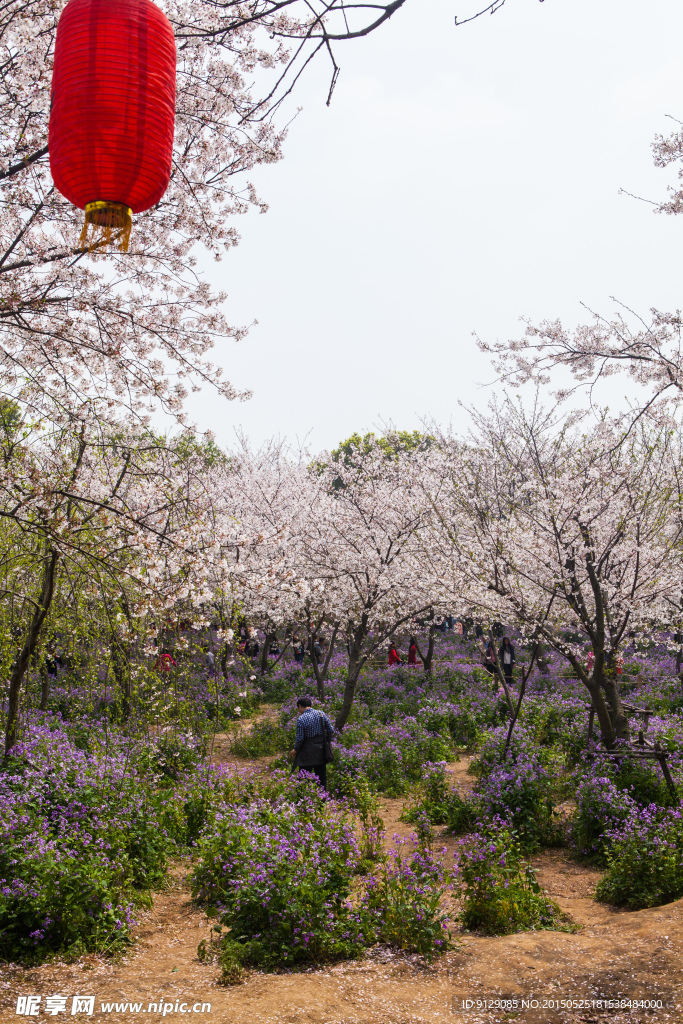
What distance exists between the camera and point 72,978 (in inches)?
163

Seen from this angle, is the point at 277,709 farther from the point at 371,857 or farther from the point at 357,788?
the point at 371,857

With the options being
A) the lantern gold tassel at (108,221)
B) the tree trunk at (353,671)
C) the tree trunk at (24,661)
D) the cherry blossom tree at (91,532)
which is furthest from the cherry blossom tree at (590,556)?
the lantern gold tassel at (108,221)

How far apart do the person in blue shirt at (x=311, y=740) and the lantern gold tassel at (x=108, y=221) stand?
6.59 meters

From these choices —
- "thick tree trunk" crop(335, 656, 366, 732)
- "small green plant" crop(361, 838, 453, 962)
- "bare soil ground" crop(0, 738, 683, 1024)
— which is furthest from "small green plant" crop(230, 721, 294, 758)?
"small green plant" crop(361, 838, 453, 962)

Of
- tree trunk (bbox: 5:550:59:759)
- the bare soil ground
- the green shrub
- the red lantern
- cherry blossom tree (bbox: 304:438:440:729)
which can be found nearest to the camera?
the red lantern

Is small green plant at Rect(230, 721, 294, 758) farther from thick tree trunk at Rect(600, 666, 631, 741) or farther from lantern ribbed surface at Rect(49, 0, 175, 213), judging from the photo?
lantern ribbed surface at Rect(49, 0, 175, 213)

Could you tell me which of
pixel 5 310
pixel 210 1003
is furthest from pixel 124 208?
pixel 210 1003

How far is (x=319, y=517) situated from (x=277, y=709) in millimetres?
4765

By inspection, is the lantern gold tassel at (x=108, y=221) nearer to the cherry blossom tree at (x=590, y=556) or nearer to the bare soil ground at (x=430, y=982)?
the bare soil ground at (x=430, y=982)

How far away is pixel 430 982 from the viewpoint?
398 cm

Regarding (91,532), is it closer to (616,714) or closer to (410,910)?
(410,910)

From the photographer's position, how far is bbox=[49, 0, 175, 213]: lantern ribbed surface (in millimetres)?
2664

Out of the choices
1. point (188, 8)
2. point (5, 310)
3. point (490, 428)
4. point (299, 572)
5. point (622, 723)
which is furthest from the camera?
point (490, 428)

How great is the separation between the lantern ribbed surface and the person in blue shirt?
267 inches
